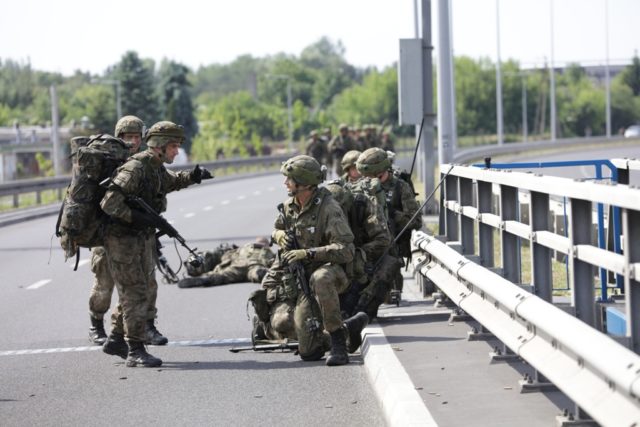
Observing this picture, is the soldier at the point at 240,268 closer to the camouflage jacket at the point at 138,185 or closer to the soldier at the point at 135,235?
the camouflage jacket at the point at 138,185

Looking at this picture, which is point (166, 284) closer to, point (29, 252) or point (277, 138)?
point (29, 252)

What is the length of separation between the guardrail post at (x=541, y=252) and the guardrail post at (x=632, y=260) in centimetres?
177

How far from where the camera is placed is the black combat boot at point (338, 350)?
9719mm

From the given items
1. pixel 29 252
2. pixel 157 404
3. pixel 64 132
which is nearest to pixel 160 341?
pixel 157 404

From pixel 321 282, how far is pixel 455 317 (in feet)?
5.02

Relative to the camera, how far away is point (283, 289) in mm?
10320

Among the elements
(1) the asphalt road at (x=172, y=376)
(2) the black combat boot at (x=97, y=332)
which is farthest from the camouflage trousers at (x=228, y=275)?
(2) the black combat boot at (x=97, y=332)

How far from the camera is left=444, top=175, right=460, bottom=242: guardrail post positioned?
11477mm

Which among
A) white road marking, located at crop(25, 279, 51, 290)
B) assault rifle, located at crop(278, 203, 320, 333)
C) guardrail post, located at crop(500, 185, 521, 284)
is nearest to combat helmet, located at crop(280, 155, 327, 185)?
assault rifle, located at crop(278, 203, 320, 333)

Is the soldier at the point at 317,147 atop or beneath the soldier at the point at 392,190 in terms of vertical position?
beneath

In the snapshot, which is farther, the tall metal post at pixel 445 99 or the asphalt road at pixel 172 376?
the tall metal post at pixel 445 99

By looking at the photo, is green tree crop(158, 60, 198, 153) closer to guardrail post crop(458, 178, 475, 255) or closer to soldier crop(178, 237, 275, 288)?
soldier crop(178, 237, 275, 288)

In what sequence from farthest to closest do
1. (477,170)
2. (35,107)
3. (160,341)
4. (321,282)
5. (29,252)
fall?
(35,107)
(29,252)
(160,341)
(321,282)
(477,170)

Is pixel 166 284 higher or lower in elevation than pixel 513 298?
lower
